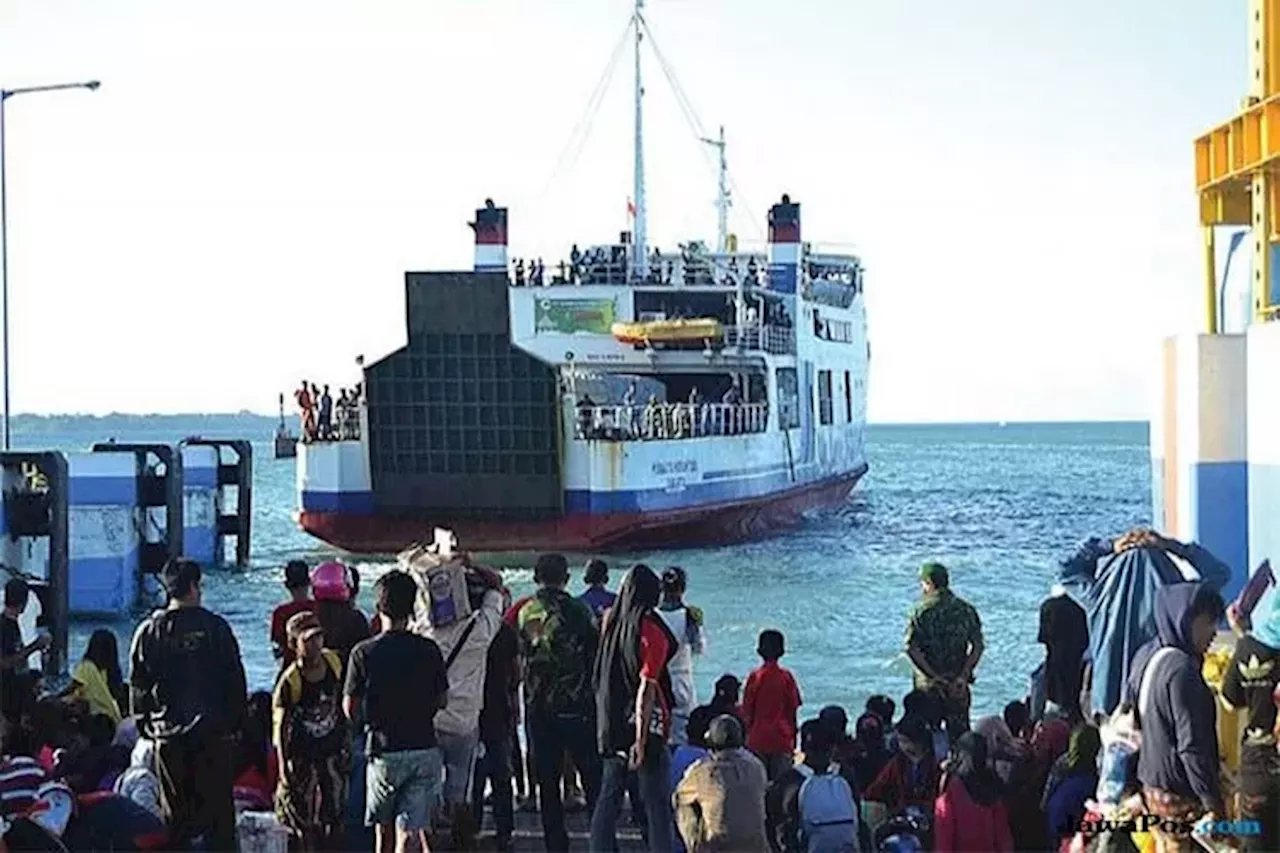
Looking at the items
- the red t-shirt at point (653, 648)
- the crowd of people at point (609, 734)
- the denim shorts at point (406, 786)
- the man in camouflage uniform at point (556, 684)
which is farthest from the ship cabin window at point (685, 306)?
the denim shorts at point (406, 786)

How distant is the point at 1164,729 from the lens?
16.6 feet

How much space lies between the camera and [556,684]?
6.70 metres

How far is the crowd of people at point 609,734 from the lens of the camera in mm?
5324

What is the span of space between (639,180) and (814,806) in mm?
33421

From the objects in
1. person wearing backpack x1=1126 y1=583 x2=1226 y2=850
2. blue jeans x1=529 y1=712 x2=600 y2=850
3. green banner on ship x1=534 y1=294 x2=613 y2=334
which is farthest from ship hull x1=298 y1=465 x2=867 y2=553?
person wearing backpack x1=1126 y1=583 x2=1226 y2=850

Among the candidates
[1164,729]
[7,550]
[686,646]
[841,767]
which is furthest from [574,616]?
[7,550]

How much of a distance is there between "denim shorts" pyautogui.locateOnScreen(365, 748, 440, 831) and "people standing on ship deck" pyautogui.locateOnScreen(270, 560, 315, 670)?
1.01 meters

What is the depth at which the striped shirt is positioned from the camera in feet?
17.4

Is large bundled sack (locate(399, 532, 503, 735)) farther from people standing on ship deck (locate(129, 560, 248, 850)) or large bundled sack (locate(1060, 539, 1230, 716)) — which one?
large bundled sack (locate(1060, 539, 1230, 716))

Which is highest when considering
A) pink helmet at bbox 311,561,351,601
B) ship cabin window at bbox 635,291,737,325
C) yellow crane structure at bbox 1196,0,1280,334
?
ship cabin window at bbox 635,291,737,325

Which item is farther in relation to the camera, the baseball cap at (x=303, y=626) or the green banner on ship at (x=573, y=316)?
the green banner on ship at (x=573, y=316)

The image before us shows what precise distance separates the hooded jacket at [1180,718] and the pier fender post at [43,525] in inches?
541

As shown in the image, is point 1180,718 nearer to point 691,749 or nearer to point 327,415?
point 691,749

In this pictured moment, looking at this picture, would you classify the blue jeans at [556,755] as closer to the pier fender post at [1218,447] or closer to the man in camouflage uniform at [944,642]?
the man in camouflage uniform at [944,642]
